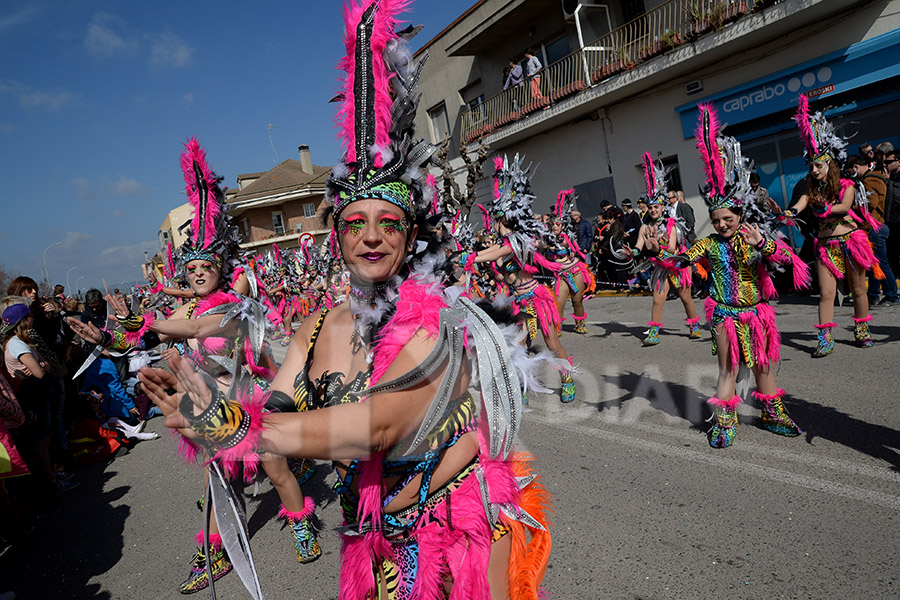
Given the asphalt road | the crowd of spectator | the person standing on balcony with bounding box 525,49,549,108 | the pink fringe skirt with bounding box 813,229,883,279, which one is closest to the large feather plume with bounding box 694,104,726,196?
the asphalt road

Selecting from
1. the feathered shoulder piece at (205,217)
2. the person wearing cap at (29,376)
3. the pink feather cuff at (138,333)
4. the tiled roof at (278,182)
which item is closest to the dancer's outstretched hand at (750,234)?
the feathered shoulder piece at (205,217)

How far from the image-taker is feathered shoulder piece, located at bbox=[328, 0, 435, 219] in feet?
6.17

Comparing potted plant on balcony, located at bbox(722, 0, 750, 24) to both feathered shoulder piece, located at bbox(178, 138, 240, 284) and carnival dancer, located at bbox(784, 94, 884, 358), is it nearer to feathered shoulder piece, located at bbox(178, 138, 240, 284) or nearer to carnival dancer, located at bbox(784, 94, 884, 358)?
carnival dancer, located at bbox(784, 94, 884, 358)

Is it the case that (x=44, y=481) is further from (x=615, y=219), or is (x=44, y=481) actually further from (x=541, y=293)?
(x=615, y=219)

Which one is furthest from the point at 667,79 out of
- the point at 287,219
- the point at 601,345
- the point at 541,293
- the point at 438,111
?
the point at 287,219

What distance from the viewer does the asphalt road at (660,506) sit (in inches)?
113

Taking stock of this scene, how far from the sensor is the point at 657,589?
110 inches

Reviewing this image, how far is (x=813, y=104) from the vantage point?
11.1 m

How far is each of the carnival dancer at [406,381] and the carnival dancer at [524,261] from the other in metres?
3.92

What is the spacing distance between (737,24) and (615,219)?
14.7 feet

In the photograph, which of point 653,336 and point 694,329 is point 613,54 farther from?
point 653,336

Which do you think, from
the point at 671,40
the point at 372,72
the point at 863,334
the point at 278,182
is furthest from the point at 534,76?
the point at 278,182

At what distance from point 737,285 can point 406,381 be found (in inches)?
147

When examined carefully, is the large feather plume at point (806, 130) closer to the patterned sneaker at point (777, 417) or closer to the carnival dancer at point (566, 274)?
the carnival dancer at point (566, 274)
